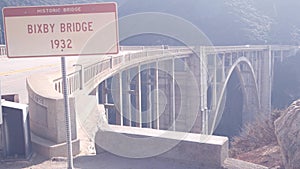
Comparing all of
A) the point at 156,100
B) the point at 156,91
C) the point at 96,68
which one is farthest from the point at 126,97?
the point at 156,100

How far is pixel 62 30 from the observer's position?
3432 millimetres

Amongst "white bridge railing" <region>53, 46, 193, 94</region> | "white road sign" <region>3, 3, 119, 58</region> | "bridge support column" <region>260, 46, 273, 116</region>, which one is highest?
"white road sign" <region>3, 3, 119, 58</region>

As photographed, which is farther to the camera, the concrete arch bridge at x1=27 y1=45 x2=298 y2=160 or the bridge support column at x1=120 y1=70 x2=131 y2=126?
the bridge support column at x1=120 y1=70 x2=131 y2=126

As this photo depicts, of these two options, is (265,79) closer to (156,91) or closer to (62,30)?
(156,91)

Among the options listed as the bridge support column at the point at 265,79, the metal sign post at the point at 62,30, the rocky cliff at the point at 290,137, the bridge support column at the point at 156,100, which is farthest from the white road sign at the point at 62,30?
the bridge support column at the point at 265,79

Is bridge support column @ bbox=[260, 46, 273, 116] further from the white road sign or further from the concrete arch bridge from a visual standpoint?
the white road sign

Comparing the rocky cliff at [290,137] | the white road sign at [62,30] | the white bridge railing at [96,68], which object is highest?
the white road sign at [62,30]

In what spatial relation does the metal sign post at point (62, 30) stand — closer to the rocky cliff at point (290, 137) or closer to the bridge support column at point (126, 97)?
the rocky cliff at point (290, 137)

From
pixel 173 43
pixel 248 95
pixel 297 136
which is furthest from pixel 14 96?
pixel 173 43

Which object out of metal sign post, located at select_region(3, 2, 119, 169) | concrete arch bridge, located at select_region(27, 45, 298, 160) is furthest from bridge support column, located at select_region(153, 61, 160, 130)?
metal sign post, located at select_region(3, 2, 119, 169)

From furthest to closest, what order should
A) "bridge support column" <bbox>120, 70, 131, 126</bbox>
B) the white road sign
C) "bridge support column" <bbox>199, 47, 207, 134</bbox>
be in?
"bridge support column" <bbox>199, 47, 207, 134</bbox> → "bridge support column" <bbox>120, 70, 131, 126</bbox> → the white road sign

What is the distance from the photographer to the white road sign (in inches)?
132

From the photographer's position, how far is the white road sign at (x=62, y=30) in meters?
3.36

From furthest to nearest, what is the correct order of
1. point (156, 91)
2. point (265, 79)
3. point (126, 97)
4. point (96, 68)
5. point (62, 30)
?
point (265, 79) → point (156, 91) → point (126, 97) → point (96, 68) → point (62, 30)
